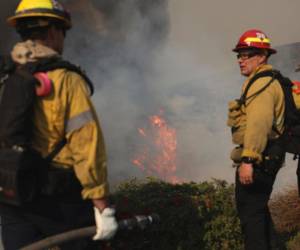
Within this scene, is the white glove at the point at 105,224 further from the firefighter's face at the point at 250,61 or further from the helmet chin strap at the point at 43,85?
the firefighter's face at the point at 250,61

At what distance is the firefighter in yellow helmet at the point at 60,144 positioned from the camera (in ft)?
8.13

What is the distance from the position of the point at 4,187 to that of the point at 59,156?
30cm

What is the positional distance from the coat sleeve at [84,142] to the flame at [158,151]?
6.29 meters

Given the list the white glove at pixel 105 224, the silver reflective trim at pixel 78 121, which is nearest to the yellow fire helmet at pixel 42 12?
the silver reflective trim at pixel 78 121

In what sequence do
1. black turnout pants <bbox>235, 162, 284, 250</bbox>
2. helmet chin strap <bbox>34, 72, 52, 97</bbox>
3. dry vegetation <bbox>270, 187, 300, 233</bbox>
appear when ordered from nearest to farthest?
helmet chin strap <bbox>34, 72, 52, 97</bbox>, black turnout pants <bbox>235, 162, 284, 250</bbox>, dry vegetation <bbox>270, 187, 300, 233</bbox>

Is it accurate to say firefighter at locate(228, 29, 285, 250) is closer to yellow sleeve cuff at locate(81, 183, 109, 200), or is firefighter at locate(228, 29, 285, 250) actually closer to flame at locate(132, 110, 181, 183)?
yellow sleeve cuff at locate(81, 183, 109, 200)

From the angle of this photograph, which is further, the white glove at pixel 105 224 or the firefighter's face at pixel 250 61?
the firefighter's face at pixel 250 61

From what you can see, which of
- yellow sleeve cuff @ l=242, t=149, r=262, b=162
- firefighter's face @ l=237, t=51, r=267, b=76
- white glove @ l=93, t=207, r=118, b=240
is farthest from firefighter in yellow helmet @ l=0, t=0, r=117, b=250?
firefighter's face @ l=237, t=51, r=267, b=76

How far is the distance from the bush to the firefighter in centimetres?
43

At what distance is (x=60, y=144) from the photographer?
2.54 meters

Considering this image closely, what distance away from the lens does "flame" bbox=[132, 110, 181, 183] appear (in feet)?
29.1

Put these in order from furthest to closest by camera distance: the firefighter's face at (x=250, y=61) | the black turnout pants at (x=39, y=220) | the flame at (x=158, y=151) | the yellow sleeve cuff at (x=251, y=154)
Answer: the flame at (x=158, y=151) < the firefighter's face at (x=250, y=61) < the yellow sleeve cuff at (x=251, y=154) < the black turnout pants at (x=39, y=220)

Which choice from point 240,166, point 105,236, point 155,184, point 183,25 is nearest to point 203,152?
point 183,25

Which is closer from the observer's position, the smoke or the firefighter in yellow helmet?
the firefighter in yellow helmet
